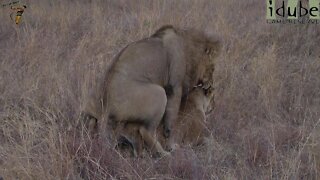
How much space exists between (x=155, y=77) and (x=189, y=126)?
0.63 m

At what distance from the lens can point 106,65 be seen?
20.8 feet

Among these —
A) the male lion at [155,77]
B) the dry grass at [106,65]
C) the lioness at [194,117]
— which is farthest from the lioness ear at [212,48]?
the dry grass at [106,65]

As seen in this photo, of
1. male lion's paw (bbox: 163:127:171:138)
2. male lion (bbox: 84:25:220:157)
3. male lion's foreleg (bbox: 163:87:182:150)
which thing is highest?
male lion (bbox: 84:25:220:157)

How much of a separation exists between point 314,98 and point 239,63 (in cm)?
122

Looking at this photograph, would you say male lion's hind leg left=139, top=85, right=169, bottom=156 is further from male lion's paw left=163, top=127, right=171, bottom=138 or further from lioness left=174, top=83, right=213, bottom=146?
lioness left=174, top=83, right=213, bottom=146

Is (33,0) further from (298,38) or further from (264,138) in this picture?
(264,138)

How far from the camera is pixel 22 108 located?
5.30 meters

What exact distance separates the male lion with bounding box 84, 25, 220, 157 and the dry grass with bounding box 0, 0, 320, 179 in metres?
0.33

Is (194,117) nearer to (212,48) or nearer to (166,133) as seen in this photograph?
(166,133)

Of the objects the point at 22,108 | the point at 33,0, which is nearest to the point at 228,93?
the point at 22,108

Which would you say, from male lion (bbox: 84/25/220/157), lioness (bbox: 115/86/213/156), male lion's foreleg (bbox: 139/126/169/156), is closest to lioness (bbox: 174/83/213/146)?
lioness (bbox: 115/86/213/156)

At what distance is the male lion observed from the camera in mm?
4461

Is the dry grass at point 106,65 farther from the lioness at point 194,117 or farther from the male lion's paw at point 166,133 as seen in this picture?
the male lion's paw at point 166,133

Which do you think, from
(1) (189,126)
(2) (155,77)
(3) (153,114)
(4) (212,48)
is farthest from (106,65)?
(3) (153,114)
